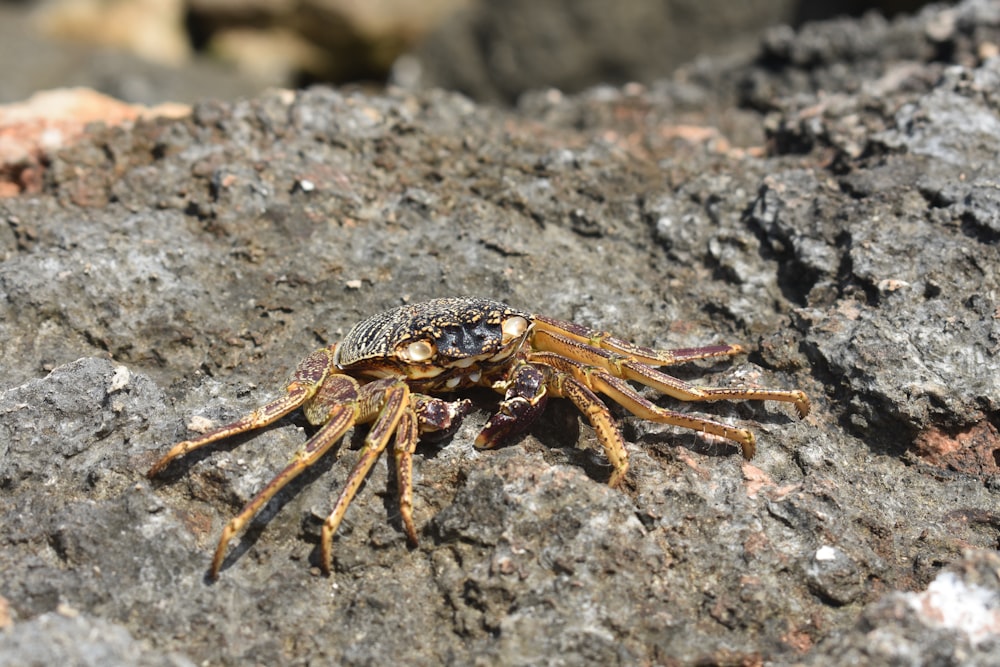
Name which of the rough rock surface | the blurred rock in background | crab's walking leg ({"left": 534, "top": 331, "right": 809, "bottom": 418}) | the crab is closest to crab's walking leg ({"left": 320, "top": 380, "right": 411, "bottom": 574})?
the crab

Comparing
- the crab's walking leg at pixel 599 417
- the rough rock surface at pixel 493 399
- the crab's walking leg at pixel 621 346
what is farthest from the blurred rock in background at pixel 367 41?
the crab's walking leg at pixel 599 417

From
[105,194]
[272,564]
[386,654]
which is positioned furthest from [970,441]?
[105,194]

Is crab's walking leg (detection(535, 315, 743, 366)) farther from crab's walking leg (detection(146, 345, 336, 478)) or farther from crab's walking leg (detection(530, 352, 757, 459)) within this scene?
crab's walking leg (detection(146, 345, 336, 478))

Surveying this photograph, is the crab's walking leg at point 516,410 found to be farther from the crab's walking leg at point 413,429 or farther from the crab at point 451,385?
the crab's walking leg at point 413,429

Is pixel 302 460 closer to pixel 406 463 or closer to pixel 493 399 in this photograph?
pixel 406 463

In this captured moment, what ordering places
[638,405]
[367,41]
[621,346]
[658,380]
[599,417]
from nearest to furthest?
1. [599,417]
2. [638,405]
3. [658,380]
4. [621,346]
5. [367,41]

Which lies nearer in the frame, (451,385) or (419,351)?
(419,351)

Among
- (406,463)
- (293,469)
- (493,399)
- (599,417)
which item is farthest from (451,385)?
(293,469)
